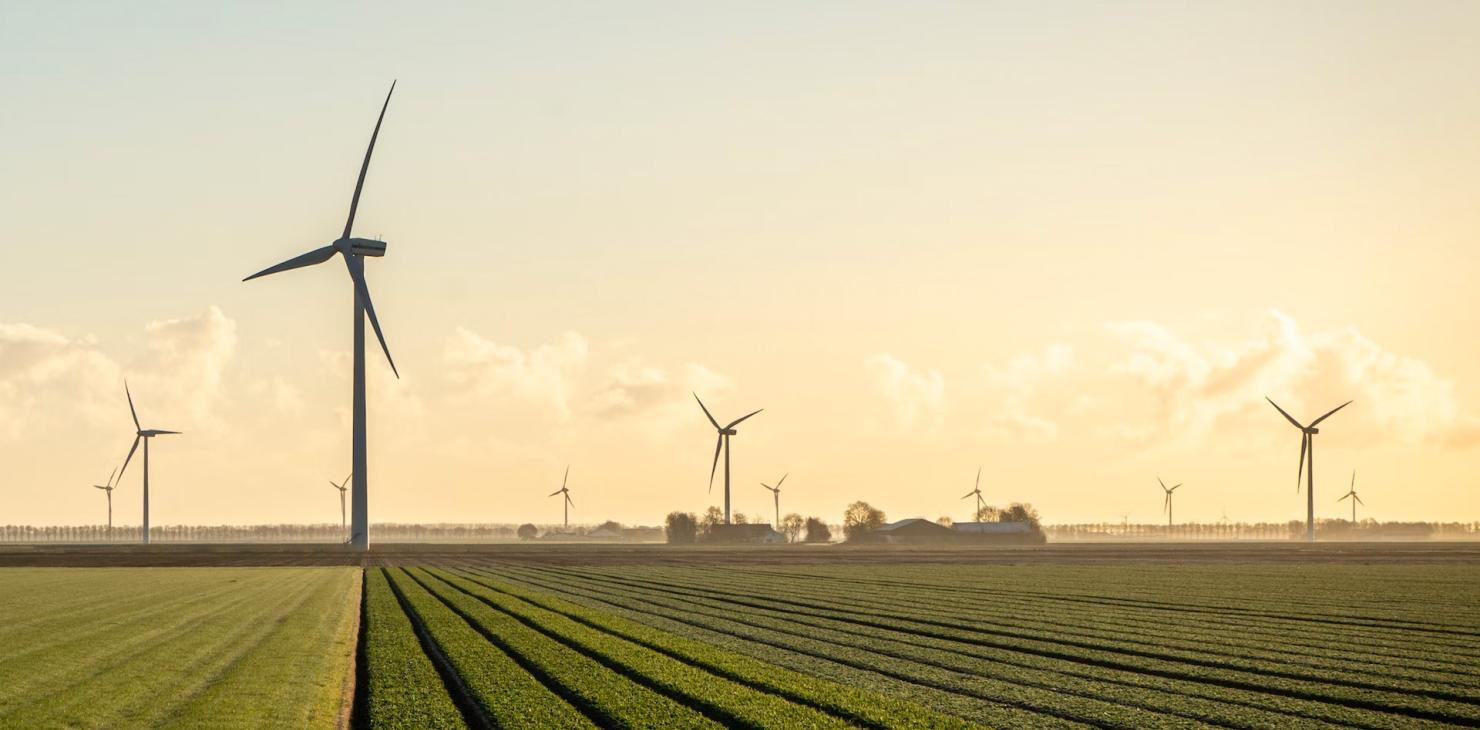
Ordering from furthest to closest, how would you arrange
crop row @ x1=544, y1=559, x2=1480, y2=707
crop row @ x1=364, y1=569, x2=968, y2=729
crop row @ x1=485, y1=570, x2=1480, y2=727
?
crop row @ x1=544, y1=559, x2=1480, y2=707, crop row @ x1=485, y1=570, x2=1480, y2=727, crop row @ x1=364, y1=569, x2=968, y2=729

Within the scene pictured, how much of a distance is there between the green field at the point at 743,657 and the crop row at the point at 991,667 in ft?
0.42

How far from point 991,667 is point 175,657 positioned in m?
20.8

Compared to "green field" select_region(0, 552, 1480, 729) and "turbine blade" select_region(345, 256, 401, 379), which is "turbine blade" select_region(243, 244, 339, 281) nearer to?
"turbine blade" select_region(345, 256, 401, 379)

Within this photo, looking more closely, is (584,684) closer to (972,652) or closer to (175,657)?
(972,652)

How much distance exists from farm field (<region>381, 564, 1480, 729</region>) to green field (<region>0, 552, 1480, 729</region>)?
0.42 ft

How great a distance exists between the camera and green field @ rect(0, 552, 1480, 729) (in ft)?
81.7

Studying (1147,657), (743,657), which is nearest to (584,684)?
(743,657)

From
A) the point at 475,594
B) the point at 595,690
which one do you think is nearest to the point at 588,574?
the point at 475,594

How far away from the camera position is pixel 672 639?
3819 cm

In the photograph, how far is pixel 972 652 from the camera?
35.6 metres

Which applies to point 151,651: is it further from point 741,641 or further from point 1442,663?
point 1442,663

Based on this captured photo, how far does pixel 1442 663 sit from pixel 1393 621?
14.8m

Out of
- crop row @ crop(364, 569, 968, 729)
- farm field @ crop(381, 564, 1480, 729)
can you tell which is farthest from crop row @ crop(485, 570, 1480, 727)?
crop row @ crop(364, 569, 968, 729)

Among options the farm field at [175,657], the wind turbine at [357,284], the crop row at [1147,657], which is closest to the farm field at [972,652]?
the crop row at [1147,657]
